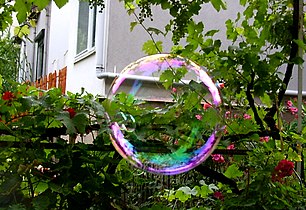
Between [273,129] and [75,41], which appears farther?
[75,41]

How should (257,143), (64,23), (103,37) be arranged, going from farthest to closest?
(64,23)
(103,37)
(257,143)

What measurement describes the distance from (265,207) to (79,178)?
0.59 m

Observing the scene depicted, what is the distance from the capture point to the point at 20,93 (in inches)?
57.1

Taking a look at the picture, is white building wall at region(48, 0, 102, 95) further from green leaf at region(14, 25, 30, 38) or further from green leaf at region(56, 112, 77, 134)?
green leaf at region(56, 112, 77, 134)

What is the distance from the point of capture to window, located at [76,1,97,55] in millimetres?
5430

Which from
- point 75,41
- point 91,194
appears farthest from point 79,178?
point 75,41

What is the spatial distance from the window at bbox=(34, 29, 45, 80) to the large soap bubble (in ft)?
24.1

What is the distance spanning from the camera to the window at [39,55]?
29.1 ft

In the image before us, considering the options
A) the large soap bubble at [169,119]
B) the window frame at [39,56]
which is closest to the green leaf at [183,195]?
the large soap bubble at [169,119]

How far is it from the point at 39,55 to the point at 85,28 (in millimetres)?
3570

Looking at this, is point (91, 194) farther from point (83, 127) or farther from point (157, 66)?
point (157, 66)

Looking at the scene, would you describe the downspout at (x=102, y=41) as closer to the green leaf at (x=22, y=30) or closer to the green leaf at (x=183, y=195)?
the green leaf at (x=22, y=30)

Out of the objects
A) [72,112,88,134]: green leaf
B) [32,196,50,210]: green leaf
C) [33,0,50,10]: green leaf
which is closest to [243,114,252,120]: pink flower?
[72,112,88,134]: green leaf

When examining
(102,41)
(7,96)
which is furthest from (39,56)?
(7,96)
